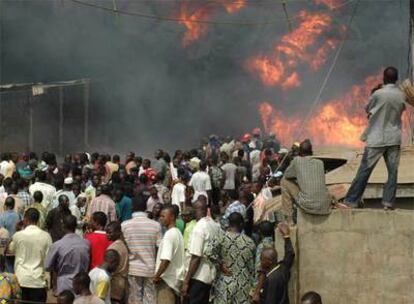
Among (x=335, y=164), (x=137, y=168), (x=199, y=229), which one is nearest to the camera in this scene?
(x=199, y=229)

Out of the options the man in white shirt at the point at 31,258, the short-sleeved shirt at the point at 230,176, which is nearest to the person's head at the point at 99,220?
the man in white shirt at the point at 31,258

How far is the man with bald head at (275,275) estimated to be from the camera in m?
8.72

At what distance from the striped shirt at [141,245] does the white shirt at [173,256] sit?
0.12 metres

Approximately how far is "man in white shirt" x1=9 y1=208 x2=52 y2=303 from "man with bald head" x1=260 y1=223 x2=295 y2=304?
2.46 m

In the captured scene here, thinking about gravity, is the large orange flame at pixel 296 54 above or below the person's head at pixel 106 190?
above

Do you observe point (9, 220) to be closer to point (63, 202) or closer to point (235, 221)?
point (63, 202)

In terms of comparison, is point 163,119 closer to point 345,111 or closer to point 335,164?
point 345,111

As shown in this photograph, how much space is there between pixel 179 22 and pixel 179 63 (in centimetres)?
117

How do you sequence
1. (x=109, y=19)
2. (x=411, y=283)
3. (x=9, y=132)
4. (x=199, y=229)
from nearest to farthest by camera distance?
(x=411, y=283), (x=199, y=229), (x=9, y=132), (x=109, y=19)

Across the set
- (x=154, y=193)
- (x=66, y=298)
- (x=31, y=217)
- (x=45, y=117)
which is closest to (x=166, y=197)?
(x=154, y=193)

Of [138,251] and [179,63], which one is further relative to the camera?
[179,63]

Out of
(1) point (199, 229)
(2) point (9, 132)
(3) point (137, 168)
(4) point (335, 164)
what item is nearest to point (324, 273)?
(1) point (199, 229)

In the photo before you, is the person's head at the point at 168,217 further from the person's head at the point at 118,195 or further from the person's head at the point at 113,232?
the person's head at the point at 118,195

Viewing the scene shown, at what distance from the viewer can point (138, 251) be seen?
10.2 metres
